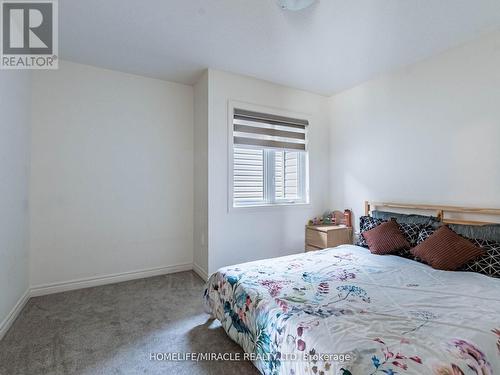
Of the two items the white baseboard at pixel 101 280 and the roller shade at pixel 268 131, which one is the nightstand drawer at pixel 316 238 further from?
the white baseboard at pixel 101 280

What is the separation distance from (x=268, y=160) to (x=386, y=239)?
1.78 meters

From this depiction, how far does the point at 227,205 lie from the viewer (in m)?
3.10

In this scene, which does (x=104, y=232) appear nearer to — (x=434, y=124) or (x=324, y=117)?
(x=324, y=117)

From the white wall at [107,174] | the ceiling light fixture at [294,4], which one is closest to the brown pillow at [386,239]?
the ceiling light fixture at [294,4]

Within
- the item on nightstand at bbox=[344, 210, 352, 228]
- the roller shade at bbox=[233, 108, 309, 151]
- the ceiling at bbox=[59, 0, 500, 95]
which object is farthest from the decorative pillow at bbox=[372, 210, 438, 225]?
the ceiling at bbox=[59, 0, 500, 95]

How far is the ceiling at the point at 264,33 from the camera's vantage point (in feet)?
6.44

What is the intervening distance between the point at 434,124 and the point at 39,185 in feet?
14.3

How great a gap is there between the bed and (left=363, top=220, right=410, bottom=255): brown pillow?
0.89 feet

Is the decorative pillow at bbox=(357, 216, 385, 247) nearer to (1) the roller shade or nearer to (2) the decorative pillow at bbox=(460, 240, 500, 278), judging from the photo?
(2) the decorative pillow at bbox=(460, 240, 500, 278)

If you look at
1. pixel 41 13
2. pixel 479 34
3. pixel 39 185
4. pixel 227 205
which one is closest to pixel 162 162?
pixel 227 205

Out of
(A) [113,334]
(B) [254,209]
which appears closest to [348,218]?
(B) [254,209]

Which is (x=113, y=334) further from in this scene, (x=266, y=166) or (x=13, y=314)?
(x=266, y=166)

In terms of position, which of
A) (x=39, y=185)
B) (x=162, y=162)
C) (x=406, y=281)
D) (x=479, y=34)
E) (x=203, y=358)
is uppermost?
(x=479, y=34)

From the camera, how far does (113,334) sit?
1.97 metres
